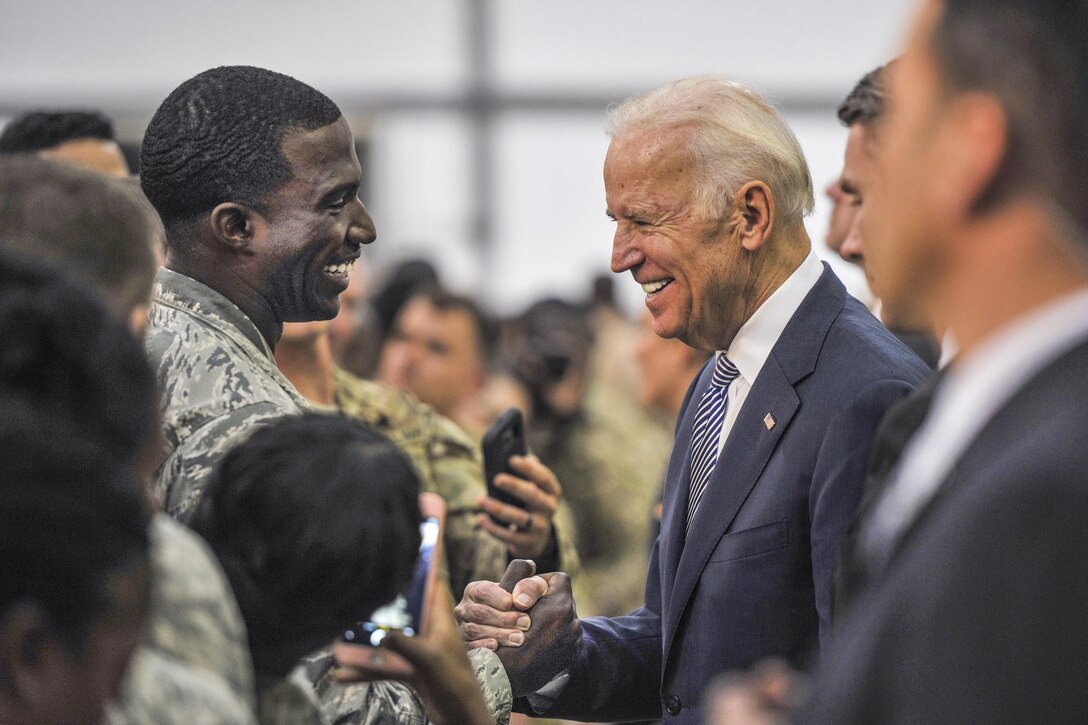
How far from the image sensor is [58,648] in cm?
103

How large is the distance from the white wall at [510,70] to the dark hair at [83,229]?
30.0 feet

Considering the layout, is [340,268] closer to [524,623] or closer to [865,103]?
[524,623]

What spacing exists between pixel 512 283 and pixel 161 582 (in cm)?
1028

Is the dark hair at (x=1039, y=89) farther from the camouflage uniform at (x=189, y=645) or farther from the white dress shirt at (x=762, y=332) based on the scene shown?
the white dress shirt at (x=762, y=332)

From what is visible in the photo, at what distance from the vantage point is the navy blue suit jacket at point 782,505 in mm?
1988

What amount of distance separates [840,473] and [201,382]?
94 cm

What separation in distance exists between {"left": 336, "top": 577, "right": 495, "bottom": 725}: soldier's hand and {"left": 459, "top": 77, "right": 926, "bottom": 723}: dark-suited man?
1.31ft

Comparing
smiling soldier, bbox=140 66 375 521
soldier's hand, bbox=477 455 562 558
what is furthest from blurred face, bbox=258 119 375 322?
soldier's hand, bbox=477 455 562 558

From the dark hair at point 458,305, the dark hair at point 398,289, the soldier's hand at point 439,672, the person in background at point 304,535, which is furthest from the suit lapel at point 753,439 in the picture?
the dark hair at point 398,289

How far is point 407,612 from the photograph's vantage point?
172 centimetres

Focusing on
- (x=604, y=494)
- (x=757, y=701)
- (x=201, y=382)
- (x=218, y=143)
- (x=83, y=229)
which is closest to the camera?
(x=757, y=701)

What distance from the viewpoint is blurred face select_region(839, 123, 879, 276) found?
274 cm

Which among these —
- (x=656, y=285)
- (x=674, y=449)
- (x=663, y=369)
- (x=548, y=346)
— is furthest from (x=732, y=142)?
(x=548, y=346)

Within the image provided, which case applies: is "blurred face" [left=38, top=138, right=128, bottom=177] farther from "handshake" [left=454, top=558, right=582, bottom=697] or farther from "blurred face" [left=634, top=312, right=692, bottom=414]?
"blurred face" [left=634, top=312, right=692, bottom=414]
